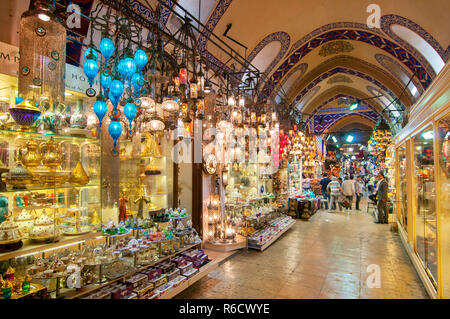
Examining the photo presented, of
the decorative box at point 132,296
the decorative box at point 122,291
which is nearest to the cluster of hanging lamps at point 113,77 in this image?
the decorative box at point 122,291

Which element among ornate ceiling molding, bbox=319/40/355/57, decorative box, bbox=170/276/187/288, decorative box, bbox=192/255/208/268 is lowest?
decorative box, bbox=170/276/187/288

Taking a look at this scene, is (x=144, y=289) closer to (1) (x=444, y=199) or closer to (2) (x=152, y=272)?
(2) (x=152, y=272)

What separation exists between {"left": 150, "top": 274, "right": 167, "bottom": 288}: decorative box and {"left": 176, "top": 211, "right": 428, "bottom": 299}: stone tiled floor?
586 millimetres

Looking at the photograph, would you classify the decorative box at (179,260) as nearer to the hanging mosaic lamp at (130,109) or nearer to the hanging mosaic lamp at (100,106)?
the hanging mosaic lamp at (130,109)

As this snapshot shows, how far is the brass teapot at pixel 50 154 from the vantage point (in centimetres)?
218

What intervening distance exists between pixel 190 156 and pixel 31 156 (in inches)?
→ 124

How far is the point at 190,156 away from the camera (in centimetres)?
511

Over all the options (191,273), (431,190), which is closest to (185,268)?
(191,273)

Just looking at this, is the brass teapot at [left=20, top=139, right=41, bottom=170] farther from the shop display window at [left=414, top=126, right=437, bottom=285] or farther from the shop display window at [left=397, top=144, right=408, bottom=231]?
the shop display window at [left=397, top=144, right=408, bottom=231]

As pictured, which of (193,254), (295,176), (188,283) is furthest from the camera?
(295,176)

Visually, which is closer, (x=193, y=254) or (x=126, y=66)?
(x=126, y=66)

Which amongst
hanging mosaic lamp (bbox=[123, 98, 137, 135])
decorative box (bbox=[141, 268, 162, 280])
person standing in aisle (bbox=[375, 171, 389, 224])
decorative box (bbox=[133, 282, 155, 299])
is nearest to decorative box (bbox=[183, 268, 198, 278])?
decorative box (bbox=[141, 268, 162, 280])

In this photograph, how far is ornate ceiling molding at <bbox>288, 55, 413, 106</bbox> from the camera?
892 cm

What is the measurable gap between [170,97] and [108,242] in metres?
1.90
